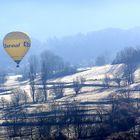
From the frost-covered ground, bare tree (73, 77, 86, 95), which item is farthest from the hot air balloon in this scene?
bare tree (73, 77, 86, 95)

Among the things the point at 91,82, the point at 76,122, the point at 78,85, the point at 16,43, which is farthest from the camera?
the point at 91,82

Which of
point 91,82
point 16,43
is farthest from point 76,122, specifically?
Result: point 91,82

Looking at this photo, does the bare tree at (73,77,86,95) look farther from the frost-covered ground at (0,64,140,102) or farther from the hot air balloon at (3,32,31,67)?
the hot air balloon at (3,32,31,67)

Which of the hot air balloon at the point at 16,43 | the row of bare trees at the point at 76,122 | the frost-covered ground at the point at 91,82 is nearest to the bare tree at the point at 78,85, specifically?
the frost-covered ground at the point at 91,82

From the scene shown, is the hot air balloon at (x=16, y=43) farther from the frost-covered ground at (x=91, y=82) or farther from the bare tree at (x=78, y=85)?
the bare tree at (x=78, y=85)

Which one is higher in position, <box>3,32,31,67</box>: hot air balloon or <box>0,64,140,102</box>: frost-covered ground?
<box>3,32,31,67</box>: hot air balloon

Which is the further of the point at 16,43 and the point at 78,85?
the point at 78,85

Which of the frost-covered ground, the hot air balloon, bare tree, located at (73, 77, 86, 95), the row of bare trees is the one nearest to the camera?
the row of bare trees

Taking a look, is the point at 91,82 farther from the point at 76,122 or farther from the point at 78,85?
the point at 76,122
